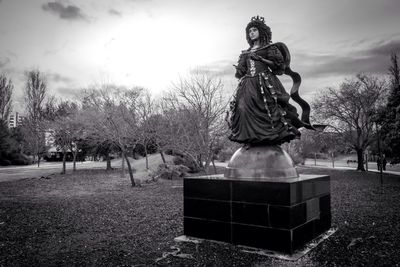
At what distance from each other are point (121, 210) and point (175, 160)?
16947 millimetres

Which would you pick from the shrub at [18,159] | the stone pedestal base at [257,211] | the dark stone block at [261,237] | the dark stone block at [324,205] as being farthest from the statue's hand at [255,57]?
the shrub at [18,159]

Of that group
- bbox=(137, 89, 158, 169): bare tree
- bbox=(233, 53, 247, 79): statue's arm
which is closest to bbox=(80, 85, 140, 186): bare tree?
bbox=(137, 89, 158, 169): bare tree

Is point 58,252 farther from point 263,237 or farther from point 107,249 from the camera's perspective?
point 263,237

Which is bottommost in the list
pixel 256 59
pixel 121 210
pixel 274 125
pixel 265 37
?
pixel 121 210

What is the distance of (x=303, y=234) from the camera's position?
19.2 ft

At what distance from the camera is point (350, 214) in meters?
9.35

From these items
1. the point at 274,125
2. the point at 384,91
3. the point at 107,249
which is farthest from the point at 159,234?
the point at 384,91

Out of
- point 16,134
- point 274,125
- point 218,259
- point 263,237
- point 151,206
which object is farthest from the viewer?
point 16,134

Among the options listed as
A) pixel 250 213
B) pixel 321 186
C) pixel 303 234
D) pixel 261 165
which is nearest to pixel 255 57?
pixel 261 165

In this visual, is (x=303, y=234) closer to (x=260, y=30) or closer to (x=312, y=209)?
(x=312, y=209)

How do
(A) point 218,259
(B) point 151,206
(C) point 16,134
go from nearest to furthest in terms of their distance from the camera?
(A) point 218,259 → (B) point 151,206 → (C) point 16,134

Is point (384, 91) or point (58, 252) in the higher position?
point (384, 91)

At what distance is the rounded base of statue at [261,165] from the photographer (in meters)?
6.06

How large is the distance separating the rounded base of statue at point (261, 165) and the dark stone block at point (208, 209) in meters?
0.65
